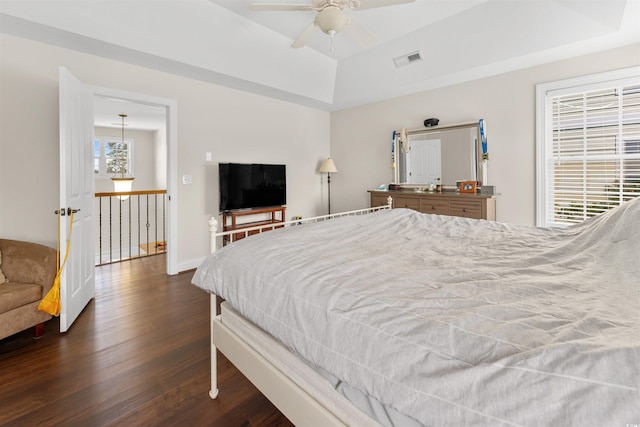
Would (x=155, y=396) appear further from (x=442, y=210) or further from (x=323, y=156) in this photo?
(x=323, y=156)

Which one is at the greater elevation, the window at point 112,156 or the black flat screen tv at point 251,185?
the window at point 112,156

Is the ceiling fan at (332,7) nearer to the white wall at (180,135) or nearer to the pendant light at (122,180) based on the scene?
the white wall at (180,135)

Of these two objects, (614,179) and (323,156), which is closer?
(614,179)

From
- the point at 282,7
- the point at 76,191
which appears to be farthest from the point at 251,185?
the point at 282,7

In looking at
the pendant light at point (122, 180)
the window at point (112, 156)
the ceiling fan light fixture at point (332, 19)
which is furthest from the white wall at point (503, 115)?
the window at point (112, 156)

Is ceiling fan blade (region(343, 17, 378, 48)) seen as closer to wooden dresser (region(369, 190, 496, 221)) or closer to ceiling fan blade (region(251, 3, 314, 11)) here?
ceiling fan blade (region(251, 3, 314, 11))

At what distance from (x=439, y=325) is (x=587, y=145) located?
3.81 m

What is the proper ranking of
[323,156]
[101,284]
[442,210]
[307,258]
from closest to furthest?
1. [307,258]
2. [101,284]
3. [442,210]
4. [323,156]

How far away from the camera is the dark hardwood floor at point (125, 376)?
154 cm

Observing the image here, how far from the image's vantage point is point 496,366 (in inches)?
25.2

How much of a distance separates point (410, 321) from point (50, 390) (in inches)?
83.5

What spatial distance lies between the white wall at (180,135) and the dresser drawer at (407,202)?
173 centimetres

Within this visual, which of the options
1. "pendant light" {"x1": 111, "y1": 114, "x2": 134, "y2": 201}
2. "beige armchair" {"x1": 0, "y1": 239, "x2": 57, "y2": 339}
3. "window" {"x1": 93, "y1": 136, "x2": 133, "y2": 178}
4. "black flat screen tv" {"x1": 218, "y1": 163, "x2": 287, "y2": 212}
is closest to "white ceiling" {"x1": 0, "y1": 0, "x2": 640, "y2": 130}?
"black flat screen tv" {"x1": 218, "y1": 163, "x2": 287, "y2": 212}

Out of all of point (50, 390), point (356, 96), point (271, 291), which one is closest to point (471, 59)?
point (356, 96)
